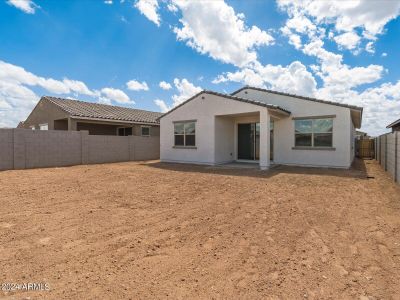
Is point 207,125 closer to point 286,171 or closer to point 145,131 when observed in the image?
point 286,171

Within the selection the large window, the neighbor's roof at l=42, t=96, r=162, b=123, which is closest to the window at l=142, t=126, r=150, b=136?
the neighbor's roof at l=42, t=96, r=162, b=123

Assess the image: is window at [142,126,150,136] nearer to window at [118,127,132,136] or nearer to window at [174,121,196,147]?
window at [118,127,132,136]

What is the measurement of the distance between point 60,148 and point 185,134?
727 cm

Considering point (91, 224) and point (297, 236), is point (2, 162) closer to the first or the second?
point (91, 224)

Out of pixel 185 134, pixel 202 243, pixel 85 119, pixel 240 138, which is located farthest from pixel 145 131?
pixel 202 243

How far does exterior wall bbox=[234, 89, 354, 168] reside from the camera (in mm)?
11680

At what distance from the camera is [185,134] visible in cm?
1510

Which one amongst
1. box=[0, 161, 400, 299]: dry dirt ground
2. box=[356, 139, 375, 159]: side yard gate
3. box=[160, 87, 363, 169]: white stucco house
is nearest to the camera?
box=[0, 161, 400, 299]: dry dirt ground

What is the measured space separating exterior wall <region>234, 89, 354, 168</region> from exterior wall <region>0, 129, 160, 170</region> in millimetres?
10212

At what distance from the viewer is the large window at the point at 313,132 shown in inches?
476

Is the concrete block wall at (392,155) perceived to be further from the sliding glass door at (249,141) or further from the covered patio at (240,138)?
the sliding glass door at (249,141)

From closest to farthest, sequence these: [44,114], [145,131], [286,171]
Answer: [286,171] → [44,114] → [145,131]

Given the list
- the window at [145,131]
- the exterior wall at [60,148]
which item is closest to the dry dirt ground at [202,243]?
the exterior wall at [60,148]

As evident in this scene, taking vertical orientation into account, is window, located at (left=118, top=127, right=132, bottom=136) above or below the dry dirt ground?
above
